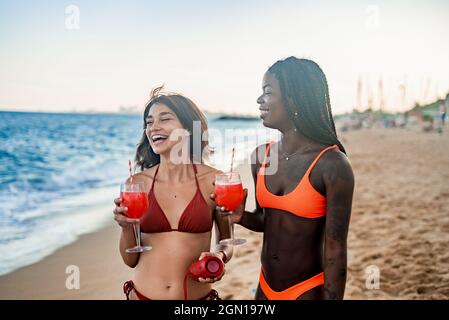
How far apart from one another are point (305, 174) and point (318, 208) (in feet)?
0.60

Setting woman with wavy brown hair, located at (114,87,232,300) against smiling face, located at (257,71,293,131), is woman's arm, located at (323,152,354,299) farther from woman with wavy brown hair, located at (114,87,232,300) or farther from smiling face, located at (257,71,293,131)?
woman with wavy brown hair, located at (114,87,232,300)

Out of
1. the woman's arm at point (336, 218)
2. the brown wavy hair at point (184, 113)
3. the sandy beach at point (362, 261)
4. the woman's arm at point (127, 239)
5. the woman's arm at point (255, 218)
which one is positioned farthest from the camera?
the sandy beach at point (362, 261)

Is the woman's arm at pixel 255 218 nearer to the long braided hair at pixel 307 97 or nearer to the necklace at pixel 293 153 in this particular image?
the necklace at pixel 293 153

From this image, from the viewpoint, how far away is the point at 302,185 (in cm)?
219

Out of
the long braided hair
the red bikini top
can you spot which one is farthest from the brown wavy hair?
the long braided hair

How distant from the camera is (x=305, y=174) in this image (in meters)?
2.20

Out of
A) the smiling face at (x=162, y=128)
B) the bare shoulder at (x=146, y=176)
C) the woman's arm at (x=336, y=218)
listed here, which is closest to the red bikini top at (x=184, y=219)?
the bare shoulder at (x=146, y=176)

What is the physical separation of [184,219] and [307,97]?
981 millimetres

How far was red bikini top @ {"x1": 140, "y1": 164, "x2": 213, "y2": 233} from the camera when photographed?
251 cm

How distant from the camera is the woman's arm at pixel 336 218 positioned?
82.0 inches

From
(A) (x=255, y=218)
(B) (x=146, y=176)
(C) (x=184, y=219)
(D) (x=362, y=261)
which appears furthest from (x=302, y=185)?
(D) (x=362, y=261)

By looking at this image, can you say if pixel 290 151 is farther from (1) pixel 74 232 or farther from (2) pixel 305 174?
(1) pixel 74 232

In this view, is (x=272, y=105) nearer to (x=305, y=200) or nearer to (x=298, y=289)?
(x=305, y=200)
